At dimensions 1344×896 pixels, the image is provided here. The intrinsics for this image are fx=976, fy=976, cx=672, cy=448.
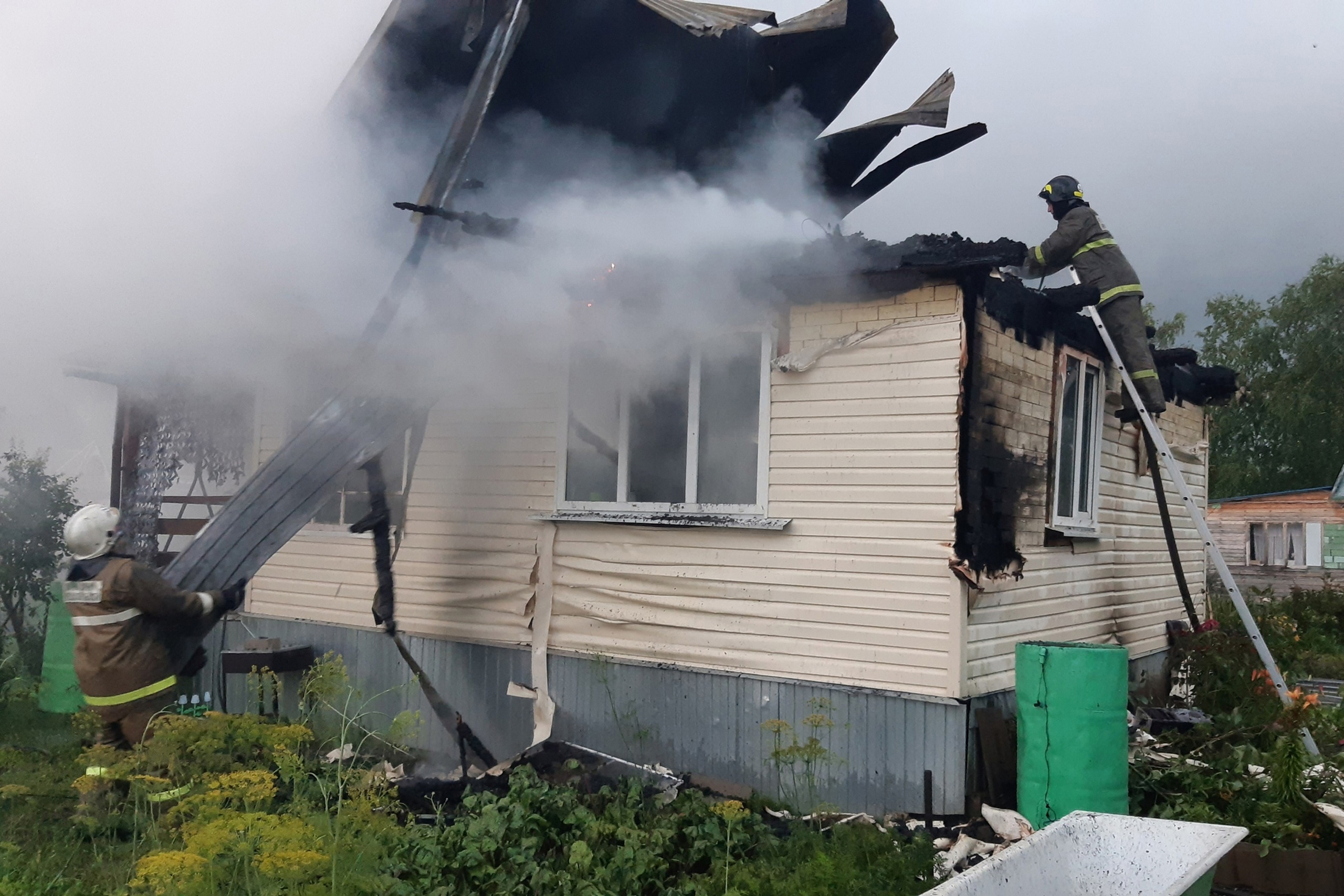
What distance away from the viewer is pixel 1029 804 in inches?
230

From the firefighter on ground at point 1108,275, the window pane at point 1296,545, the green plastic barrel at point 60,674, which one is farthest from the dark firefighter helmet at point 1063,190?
the window pane at point 1296,545

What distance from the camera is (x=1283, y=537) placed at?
83.8 ft

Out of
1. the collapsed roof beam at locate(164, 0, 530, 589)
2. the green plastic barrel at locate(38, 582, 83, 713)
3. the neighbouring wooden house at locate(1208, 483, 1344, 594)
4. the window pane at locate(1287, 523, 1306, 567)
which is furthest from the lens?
the window pane at locate(1287, 523, 1306, 567)

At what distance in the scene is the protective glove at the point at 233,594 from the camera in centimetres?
609

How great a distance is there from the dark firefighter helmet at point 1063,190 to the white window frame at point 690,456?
2835 millimetres

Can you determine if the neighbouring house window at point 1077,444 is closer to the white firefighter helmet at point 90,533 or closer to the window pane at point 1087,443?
the window pane at point 1087,443

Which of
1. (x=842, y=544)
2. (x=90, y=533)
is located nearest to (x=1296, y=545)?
(x=842, y=544)

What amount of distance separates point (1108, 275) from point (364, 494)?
6.80m

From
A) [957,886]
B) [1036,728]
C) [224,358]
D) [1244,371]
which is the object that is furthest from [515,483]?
[1244,371]

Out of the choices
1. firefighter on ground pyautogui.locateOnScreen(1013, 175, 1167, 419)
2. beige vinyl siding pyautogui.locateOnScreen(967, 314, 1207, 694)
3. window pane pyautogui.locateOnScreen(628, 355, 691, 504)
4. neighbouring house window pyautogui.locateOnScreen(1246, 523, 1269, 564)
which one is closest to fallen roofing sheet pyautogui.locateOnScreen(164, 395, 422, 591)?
window pane pyautogui.locateOnScreen(628, 355, 691, 504)

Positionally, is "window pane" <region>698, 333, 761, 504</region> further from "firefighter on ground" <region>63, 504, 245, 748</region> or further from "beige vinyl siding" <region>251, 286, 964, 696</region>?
"firefighter on ground" <region>63, 504, 245, 748</region>

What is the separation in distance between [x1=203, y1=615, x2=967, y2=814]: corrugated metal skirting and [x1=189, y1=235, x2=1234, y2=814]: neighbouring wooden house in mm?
18

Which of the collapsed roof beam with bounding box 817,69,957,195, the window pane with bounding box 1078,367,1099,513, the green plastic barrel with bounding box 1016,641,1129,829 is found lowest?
the green plastic barrel with bounding box 1016,641,1129,829

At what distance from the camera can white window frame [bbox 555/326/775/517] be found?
680 centimetres
